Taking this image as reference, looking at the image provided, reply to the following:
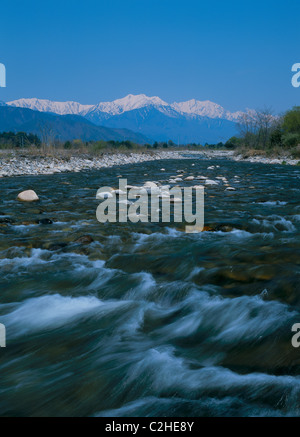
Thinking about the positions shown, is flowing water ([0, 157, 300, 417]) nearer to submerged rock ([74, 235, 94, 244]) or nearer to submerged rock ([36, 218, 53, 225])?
submerged rock ([74, 235, 94, 244])

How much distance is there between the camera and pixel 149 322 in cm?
283

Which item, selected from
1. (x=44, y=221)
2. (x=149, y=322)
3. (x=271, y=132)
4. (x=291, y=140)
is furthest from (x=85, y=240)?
(x=271, y=132)

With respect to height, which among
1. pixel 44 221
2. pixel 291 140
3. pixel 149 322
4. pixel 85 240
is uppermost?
pixel 291 140

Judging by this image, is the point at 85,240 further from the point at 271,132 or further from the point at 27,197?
the point at 271,132

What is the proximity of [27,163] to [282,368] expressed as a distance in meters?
19.4

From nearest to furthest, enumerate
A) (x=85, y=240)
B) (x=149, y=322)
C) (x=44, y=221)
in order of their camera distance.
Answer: (x=149, y=322) < (x=85, y=240) < (x=44, y=221)

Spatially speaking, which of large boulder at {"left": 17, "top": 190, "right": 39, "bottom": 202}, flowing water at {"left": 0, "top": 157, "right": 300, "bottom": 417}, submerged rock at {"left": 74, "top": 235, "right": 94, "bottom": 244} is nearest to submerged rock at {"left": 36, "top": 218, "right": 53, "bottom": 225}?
flowing water at {"left": 0, "top": 157, "right": 300, "bottom": 417}

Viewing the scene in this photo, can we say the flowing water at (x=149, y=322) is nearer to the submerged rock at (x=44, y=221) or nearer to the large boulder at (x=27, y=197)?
the submerged rock at (x=44, y=221)

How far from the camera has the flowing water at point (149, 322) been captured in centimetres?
195

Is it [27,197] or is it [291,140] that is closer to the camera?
[27,197]

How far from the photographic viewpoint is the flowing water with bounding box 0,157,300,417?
6.40 ft

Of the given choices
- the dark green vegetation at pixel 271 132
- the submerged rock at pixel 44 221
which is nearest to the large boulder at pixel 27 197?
the submerged rock at pixel 44 221

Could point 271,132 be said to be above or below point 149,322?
above

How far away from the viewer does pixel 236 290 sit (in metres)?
3.27
